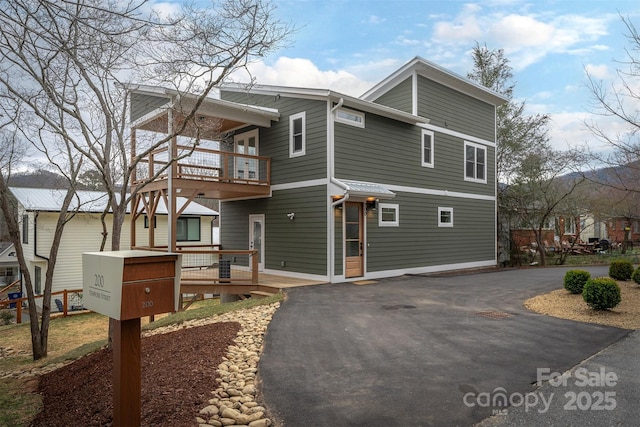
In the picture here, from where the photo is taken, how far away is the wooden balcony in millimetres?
11148

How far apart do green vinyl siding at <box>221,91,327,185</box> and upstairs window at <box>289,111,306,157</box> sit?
0.39 ft

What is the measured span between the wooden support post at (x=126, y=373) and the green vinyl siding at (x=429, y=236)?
9.43 m

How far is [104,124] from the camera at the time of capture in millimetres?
9180

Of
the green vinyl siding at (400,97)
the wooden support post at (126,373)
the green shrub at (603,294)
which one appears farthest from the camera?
the green vinyl siding at (400,97)

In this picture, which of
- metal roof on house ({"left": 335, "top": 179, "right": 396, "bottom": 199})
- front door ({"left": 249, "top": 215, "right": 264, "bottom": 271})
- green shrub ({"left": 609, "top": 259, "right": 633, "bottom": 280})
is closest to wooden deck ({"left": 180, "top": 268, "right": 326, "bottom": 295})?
front door ({"left": 249, "top": 215, "right": 264, "bottom": 271})

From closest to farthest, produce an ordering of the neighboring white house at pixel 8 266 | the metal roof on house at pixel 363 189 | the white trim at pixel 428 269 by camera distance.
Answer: the metal roof on house at pixel 363 189 → the white trim at pixel 428 269 → the neighboring white house at pixel 8 266

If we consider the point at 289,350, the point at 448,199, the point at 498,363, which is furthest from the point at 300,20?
the point at 448,199

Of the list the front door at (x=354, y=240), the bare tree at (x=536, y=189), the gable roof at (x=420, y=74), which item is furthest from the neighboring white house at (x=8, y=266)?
the bare tree at (x=536, y=189)

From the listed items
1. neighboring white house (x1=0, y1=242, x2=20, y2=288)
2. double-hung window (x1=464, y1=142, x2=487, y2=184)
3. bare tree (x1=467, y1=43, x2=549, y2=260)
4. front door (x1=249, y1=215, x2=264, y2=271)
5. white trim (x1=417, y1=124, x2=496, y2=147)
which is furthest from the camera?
neighboring white house (x1=0, y1=242, x2=20, y2=288)

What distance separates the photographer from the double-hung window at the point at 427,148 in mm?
13875

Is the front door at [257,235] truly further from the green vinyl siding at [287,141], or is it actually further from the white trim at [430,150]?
the white trim at [430,150]

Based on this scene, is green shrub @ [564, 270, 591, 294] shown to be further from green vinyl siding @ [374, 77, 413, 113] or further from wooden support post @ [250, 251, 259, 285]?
green vinyl siding @ [374, 77, 413, 113]

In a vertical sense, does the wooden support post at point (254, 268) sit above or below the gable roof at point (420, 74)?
below

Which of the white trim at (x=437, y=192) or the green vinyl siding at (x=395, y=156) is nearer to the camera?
the green vinyl siding at (x=395, y=156)
